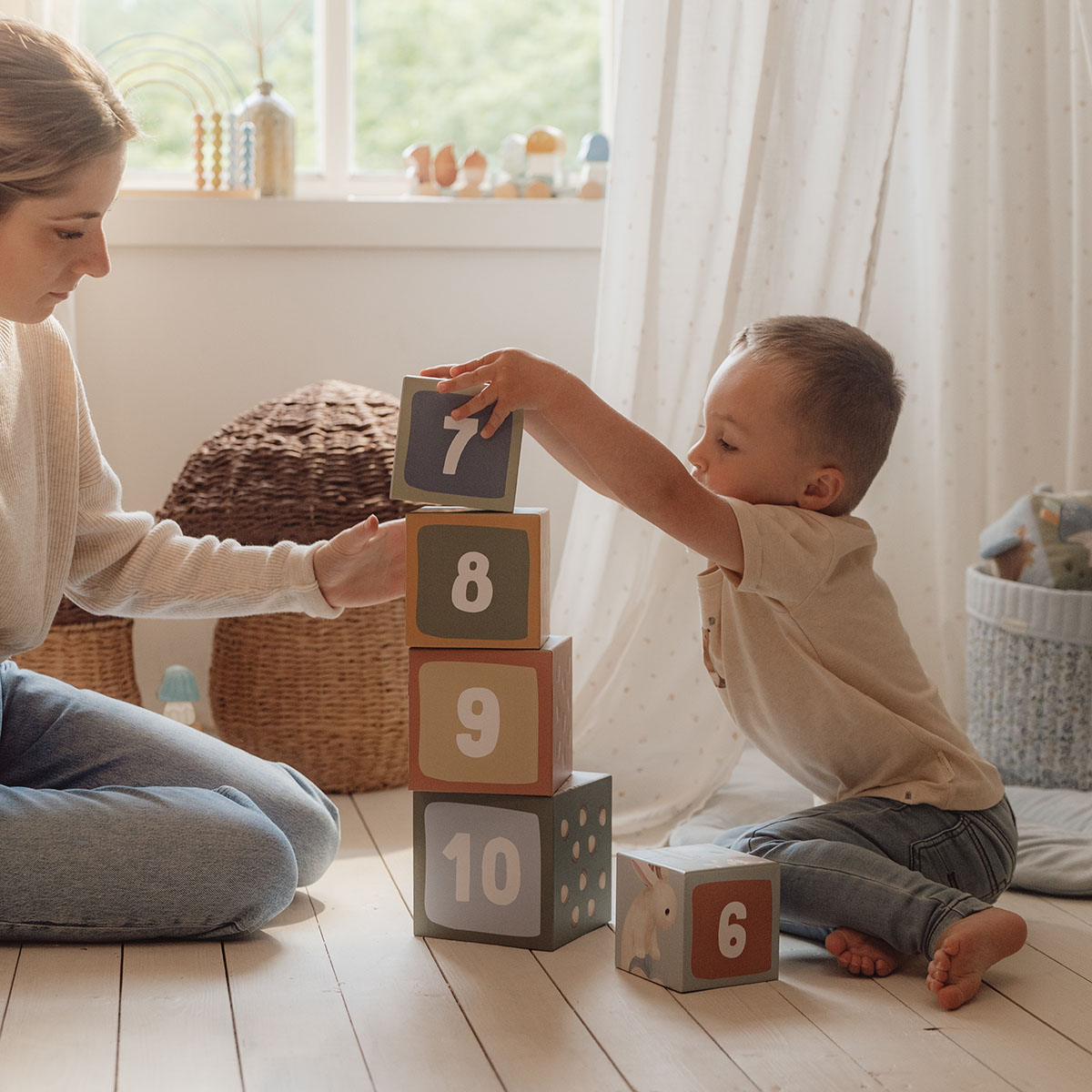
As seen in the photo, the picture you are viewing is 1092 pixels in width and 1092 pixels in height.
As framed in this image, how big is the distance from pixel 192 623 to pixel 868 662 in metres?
1.34

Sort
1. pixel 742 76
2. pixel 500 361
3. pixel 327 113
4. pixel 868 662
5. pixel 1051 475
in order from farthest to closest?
pixel 327 113, pixel 1051 475, pixel 742 76, pixel 868 662, pixel 500 361

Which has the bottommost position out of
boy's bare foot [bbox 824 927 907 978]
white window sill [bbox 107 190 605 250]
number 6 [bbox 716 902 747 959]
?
boy's bare foot [bbox 824 927 907 978]

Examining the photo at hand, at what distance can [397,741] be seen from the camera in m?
1.95

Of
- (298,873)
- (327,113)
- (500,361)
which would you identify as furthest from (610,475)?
(327,113)

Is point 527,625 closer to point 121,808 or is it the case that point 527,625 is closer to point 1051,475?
point 121,808

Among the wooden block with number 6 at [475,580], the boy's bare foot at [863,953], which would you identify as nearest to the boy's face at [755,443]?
the wooden block with number 6 at [475,580]

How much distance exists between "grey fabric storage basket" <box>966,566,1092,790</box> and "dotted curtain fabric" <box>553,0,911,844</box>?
41cm

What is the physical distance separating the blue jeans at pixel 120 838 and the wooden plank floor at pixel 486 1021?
35mm

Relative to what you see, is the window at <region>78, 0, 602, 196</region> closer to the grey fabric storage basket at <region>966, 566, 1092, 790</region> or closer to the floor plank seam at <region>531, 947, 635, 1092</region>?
the grey fabric storage basket at <region>966, 566, 1092, 790</region>

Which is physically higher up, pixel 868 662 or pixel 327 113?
pixel 327 113

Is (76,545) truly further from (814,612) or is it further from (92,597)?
(814,612)

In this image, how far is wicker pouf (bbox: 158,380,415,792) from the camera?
1882mm

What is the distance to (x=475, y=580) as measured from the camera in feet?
4.30

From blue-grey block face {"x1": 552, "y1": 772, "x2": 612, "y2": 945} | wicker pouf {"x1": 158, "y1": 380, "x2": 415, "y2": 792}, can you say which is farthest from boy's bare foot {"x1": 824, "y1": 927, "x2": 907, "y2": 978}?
wicker pouf {"x1": 158, "y1": 380, "x2": 415, "y2": 792}
